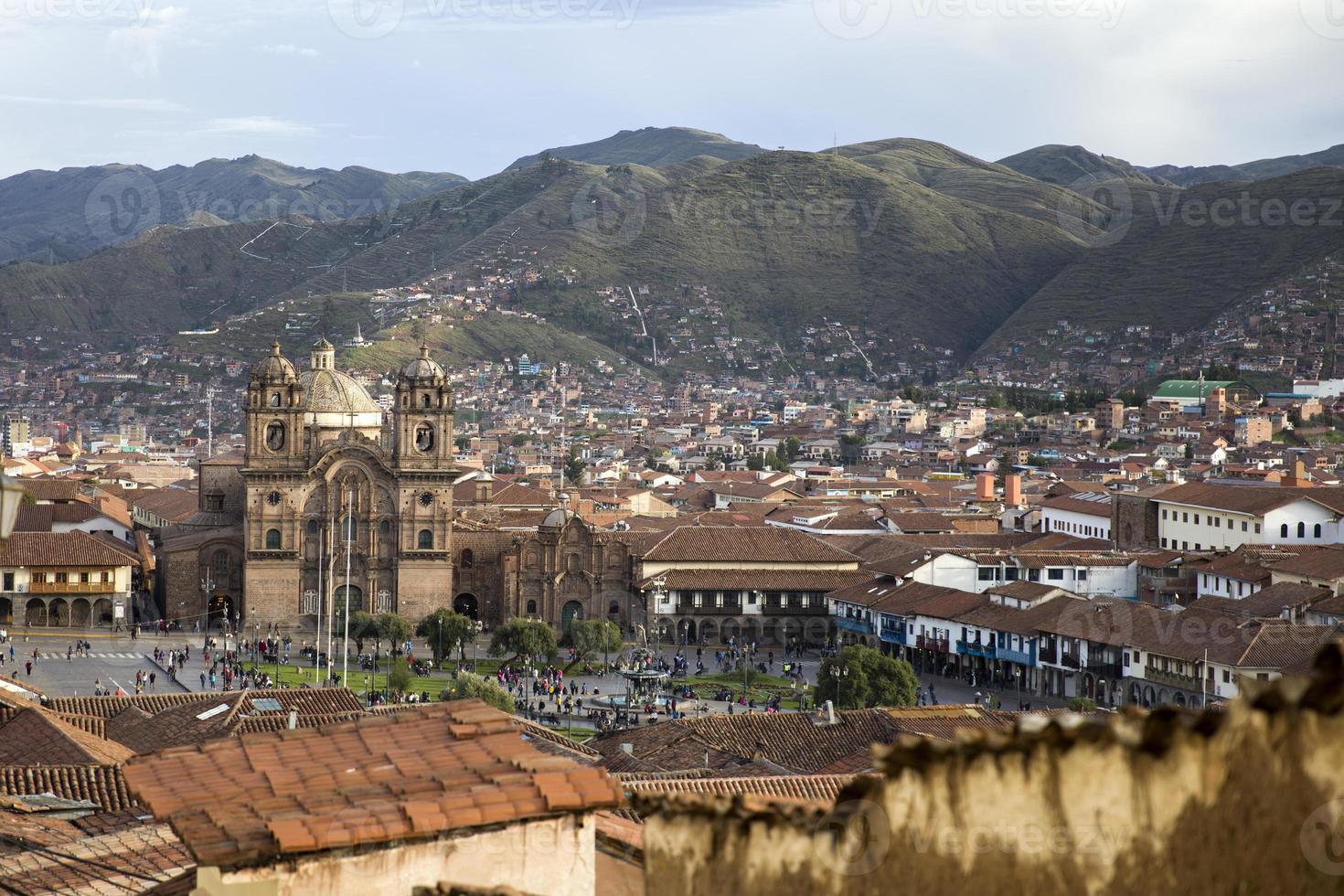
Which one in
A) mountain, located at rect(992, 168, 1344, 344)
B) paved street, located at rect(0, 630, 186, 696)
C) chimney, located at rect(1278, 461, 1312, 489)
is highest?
mountain, located at rect(992, 168, 1344, 344)

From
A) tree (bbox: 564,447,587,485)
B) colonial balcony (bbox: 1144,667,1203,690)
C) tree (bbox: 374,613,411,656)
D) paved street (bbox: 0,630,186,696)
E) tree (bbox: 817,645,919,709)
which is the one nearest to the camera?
tree (bbox: 817,645,919,709)

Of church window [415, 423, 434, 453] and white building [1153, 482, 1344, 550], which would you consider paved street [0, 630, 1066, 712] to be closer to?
church window [415, 423, 434, 453]

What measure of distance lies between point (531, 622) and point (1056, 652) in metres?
14.5

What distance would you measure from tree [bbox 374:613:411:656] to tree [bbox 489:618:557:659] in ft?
9.56

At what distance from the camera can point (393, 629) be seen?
52875 millimetres

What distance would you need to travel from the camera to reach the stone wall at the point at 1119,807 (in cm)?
309

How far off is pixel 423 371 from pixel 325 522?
5692mm

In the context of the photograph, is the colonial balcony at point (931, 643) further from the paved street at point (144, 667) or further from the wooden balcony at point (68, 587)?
the wooden balcony at point (68, 587)

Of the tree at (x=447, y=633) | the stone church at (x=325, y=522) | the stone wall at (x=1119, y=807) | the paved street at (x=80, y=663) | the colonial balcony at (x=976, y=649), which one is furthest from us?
the stone church at (x=325, y=522)

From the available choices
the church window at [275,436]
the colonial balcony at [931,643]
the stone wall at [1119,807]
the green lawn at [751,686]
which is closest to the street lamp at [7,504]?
the stone wall at [1119,807]

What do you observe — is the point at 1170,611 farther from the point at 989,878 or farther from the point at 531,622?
the point at 989,878

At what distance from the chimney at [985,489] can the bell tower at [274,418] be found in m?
35.9

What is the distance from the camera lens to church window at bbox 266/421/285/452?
195ft

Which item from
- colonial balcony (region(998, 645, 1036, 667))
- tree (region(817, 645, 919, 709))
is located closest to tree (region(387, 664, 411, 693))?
tree (region(817, 645, 919, 709))
